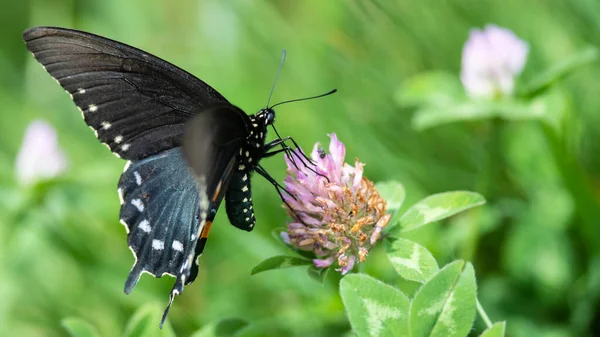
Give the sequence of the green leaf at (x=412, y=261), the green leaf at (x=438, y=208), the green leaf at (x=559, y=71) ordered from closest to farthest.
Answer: the green leaf at (x=412, y=261) → the green leaf at (x=438, y=208) → the green leaf at (x=559, y=71)

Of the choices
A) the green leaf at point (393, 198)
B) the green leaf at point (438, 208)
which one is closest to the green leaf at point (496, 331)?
the green leaf at point (438, 208)

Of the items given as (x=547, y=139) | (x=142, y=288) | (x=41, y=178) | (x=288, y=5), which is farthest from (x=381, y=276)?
(x=288, y=5)

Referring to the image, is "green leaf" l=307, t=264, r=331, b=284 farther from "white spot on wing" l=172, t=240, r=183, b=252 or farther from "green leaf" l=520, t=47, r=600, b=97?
"green leaf" l=520, t=47, r=600, b=97

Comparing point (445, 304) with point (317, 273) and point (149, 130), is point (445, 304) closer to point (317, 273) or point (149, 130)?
point (317, 273)

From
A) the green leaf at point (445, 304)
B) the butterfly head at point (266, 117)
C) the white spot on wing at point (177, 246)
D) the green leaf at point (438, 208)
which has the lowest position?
the green leaf at point (445, 304)

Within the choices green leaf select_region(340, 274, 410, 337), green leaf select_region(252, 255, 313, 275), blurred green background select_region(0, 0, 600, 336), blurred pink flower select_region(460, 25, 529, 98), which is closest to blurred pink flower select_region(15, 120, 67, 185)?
blurred green background select_region(0, 0, 600, 336)

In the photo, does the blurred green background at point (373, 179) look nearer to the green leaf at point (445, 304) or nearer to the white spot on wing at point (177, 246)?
the white spot on wing at point (177, 246)
